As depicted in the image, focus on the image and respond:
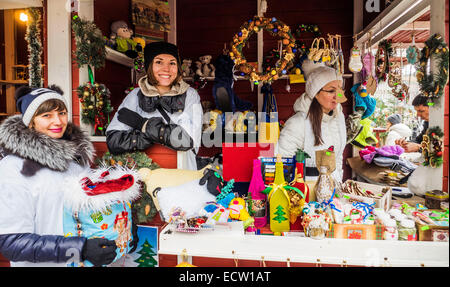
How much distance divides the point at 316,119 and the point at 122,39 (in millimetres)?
2097

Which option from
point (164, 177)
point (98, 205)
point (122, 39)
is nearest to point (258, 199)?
point (164, 177)

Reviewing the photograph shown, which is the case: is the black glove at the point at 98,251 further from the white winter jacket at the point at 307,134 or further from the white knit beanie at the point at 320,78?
the white knit beanie at the point at 320,78

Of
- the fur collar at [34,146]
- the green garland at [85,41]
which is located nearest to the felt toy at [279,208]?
the fur collar at [34,146]

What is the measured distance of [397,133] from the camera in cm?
309

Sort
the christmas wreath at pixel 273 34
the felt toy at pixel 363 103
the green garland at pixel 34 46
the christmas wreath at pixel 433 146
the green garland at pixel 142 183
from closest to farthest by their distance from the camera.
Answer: the christmas wreath at pixel 433 146 → the green garland at pixel 142 183 → the green garland at pixel 34 46 → the christmas wreath at pixel 273 34 → the felt toy at pixel 363 103

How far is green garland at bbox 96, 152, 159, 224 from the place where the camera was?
202 centimetres

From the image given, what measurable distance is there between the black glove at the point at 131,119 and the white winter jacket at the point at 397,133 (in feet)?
8.89

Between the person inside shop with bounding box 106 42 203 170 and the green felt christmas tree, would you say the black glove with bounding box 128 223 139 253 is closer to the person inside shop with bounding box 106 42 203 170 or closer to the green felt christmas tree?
the green felt christmas tree

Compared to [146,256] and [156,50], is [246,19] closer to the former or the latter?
[156,50]

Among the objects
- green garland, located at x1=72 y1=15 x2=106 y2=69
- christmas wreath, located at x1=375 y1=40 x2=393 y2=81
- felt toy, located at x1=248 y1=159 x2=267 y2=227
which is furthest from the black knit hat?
christmas wreath, located at x1=375 y1=40 x2=393 y2=81

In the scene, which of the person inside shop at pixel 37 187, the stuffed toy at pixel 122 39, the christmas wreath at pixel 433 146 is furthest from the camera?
the stuffed toy at pixel 122 39

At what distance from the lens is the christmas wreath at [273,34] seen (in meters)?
2.51

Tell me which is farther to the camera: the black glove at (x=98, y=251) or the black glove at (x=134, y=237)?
the black glove at (x=134, y=237)
